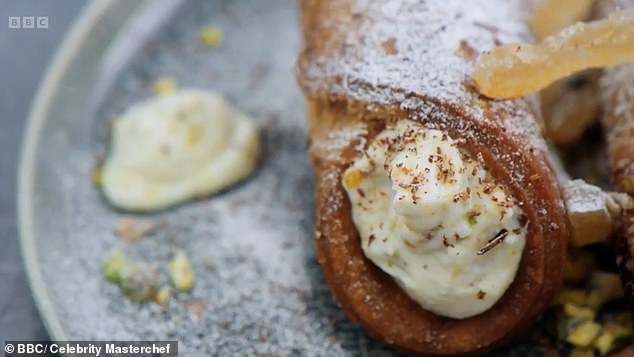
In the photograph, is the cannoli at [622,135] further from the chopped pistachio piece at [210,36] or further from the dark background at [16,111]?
the dark background at [16,111]

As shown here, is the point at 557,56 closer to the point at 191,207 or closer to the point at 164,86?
the point at 191,207

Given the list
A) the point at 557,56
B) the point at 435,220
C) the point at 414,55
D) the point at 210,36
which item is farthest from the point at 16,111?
the point at 557,56

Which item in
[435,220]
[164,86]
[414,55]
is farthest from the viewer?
[164,86]

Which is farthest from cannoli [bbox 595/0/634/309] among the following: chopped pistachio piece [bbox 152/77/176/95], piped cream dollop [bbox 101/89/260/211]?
chopped pistachio piece [bbox 152/77/176/95]

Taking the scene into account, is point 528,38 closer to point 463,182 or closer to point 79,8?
point 463,182

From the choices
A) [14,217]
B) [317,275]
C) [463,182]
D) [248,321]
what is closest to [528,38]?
[463,182]

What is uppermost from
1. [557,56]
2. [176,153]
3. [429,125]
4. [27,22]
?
[27,22]

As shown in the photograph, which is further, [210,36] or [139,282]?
[210,36]
